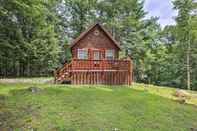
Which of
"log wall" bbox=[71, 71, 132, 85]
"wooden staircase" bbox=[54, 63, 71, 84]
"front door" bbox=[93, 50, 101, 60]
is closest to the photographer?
"wooden staircase" bbox=[54, 63, 71, 84]

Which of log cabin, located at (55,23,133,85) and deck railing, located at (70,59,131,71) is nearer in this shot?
log cabin, located at (55,23,133,85)

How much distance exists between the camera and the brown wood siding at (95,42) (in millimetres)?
19625

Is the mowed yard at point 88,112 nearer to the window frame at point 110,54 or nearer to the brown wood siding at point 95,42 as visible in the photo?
the brown wood siding at point 95,42

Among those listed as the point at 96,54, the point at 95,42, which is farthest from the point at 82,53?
the point at 95,42

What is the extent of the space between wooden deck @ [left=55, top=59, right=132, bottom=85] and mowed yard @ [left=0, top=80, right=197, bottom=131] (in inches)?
159

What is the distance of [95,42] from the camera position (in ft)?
65.6

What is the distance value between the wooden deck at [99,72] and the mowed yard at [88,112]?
13.3ft

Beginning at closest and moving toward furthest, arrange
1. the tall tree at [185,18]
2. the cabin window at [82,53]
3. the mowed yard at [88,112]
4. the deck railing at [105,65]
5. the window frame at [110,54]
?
the mowed yard at [88,112] < the deck railing at [105,65] < the cabin window at [82,53] < the window frame at [110,54] < the tall tree at [185,18]

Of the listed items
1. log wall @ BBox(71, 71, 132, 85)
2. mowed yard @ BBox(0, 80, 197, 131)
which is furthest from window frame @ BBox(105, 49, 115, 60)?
mowed yard @ BBox(0, 80, 197, 131)

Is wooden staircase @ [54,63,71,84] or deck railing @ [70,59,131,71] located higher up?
deck railing @ [70,59,131,71]

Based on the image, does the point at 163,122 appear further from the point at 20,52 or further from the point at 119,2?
the point at 119,2

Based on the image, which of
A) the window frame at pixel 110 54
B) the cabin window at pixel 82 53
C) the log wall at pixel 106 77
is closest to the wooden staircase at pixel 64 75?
the log wall at pixel 106 77

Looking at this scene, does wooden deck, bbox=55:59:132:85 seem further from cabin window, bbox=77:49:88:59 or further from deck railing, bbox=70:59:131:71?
cabin window, bbox=77:49:88:59

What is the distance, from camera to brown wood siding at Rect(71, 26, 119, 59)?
773 inches
